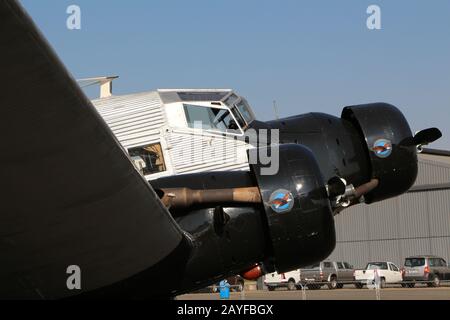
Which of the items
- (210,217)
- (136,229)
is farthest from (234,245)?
(136,229)

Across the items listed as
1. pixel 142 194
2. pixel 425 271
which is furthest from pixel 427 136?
pixel 425 271

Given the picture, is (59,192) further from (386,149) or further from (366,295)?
(366,295)

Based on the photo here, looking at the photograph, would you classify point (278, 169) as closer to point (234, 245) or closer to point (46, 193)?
point (234, 245)

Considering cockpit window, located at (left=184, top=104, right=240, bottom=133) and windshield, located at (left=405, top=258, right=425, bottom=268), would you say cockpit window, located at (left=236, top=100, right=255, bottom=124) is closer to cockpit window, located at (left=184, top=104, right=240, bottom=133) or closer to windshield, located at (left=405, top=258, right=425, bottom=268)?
cockpit window, located at (left=184, top=104, right=240, bottom=133)

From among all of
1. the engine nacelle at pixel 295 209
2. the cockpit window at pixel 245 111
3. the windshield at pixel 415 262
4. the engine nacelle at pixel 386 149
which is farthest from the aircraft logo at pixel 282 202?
the windshield at pixel 415 262

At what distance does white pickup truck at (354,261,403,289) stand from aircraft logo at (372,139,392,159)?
1080 inches

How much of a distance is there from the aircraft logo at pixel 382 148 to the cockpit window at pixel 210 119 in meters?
2.00

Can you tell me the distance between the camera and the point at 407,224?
152 ft

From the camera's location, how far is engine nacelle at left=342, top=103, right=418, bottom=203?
10383 mm

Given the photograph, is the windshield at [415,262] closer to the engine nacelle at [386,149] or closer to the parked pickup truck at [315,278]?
the parked pickup truck at [315,278]

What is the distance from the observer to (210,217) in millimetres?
8570

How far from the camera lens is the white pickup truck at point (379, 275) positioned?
37.6 metres

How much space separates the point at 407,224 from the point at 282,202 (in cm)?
3954
